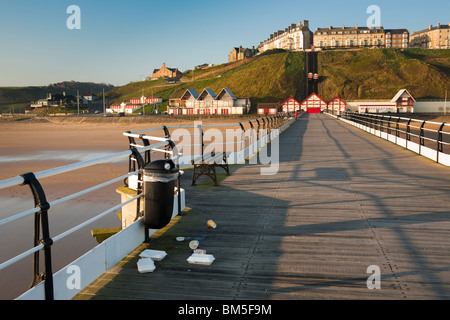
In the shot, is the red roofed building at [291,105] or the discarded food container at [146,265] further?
the red roofed building at [291,105]

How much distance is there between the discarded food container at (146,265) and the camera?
14.0 ft

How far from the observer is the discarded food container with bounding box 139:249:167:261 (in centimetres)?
460

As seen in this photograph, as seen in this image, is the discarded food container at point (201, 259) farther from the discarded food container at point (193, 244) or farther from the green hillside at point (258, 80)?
the green hillside at point (258, 80)

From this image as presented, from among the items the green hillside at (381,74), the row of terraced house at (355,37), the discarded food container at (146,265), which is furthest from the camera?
the row of terraced house at (355,37)

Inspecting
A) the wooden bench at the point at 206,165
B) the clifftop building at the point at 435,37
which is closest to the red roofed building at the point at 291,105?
the wooden bench at the point at 206,165

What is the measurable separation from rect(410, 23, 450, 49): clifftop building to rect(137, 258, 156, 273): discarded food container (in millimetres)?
205359

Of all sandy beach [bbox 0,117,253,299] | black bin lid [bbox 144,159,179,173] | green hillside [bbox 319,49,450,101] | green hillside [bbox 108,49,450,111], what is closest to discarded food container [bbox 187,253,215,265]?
black bin lid [bbox 144,159,179,173]

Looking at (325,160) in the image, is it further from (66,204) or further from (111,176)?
(111,176)

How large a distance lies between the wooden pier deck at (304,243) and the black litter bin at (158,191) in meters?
0.37

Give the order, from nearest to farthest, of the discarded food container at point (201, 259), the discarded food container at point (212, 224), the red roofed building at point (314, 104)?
the discarded food container at point (201, 259), the discarded food container at point (212, 224), the red roofed building at point (314, 104)

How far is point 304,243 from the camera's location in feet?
16.9
